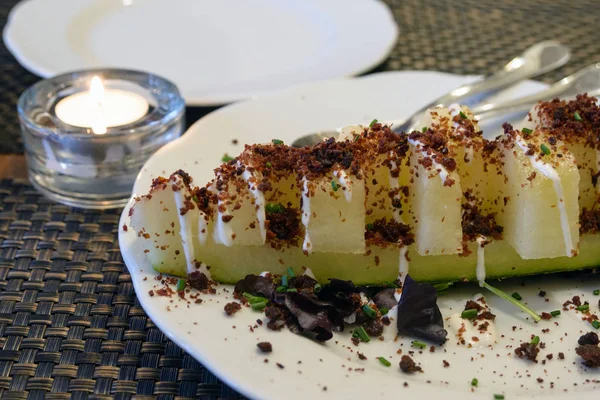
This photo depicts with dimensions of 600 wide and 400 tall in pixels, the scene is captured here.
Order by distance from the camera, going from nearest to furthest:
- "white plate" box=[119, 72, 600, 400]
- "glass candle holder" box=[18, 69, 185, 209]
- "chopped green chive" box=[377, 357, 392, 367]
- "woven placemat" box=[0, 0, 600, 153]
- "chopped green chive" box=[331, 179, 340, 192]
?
1. "white plate" box=[119, 72, 600, 400]
2. "chopped green chive" box=[377, 357, 392, 367]
3. "chopped green chive" box=[331, 179, 340, 192]
4. "glass candle holder" box=[18, 69, 185, 209]
5. "woven placemat" box=[0, 0, 600, 153]

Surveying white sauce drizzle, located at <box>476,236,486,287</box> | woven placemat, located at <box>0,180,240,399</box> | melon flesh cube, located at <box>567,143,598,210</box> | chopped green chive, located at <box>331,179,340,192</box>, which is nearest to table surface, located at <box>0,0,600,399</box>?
woven placemat, located at <box>0,180,240,399</box>

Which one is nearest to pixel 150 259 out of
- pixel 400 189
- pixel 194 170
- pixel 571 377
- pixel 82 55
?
pixel 194 170

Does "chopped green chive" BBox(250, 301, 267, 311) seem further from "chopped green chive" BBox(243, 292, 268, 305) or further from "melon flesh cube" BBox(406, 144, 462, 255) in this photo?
"melon flesh cube" BBox(406, 144, 462, 255)

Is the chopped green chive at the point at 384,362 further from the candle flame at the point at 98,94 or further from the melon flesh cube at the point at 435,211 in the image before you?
the candle flame at the point at 98,94

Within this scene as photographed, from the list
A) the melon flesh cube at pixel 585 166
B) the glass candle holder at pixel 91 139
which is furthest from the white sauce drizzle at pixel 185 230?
the melon flesh cube at pixel 585 166

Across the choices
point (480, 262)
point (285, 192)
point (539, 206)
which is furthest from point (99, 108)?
point (539, 206)

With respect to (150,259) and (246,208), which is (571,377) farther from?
(150,259)

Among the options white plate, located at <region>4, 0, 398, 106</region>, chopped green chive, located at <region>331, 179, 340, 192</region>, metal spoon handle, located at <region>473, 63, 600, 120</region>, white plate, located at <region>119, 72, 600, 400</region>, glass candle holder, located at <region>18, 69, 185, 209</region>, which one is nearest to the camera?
white plate, located at <region>119, 72, 600, 400</region>
